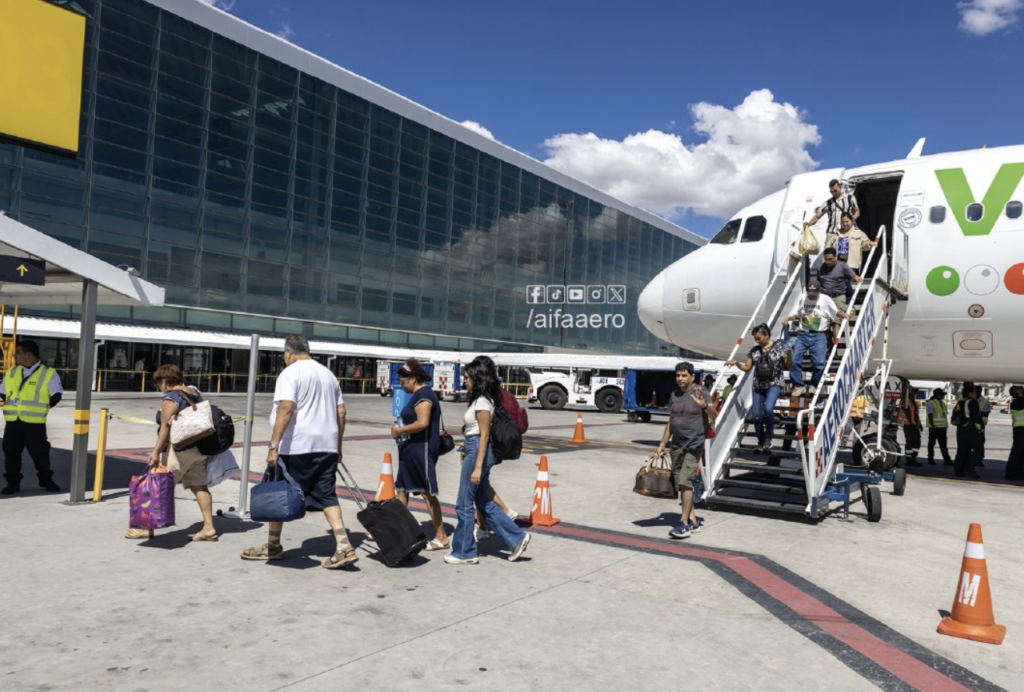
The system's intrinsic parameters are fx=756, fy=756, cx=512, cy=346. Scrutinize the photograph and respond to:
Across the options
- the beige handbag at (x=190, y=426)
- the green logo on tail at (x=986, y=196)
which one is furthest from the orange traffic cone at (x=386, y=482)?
the green logo on tail at (x=986, y=196)

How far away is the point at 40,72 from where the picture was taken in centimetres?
896

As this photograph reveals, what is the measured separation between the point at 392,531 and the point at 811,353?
7.29 metres

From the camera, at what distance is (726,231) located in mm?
14555

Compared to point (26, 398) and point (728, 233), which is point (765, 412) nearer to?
point (728, 233)

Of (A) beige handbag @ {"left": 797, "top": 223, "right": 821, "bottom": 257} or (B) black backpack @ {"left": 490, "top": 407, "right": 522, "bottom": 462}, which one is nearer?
(B) black backpack @ {"left": 490, "top": 407, "right": 522, "bottom": 462}

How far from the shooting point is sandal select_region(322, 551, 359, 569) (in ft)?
20.8

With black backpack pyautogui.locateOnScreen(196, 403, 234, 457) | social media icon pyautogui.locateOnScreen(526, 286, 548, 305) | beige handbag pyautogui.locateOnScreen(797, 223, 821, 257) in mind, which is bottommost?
black backpack pyautogui.locateOnScreen(196, 403, 234, 457)

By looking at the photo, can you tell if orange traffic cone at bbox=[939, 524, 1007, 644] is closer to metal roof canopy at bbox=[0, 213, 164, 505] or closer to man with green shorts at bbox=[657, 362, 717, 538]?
man with green shorts at bbox=[657, 362, 717, 538]

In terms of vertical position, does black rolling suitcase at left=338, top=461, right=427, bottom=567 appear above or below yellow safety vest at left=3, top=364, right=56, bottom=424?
below

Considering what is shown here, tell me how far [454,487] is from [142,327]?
32.2 meters

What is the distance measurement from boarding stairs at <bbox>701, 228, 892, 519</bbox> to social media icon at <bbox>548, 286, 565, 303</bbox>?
169ft

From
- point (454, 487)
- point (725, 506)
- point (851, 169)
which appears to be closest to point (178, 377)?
point (454, 487)

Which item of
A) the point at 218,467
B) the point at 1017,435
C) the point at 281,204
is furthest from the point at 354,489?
the point at 281,204

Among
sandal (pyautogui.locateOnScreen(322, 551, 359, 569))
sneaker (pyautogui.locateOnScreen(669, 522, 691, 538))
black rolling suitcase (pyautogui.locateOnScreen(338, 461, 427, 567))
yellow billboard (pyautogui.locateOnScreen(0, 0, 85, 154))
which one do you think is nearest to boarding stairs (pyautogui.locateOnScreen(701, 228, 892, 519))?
sneaker (pyautogui.locateOnScreen(669, 522, 691, 538))
